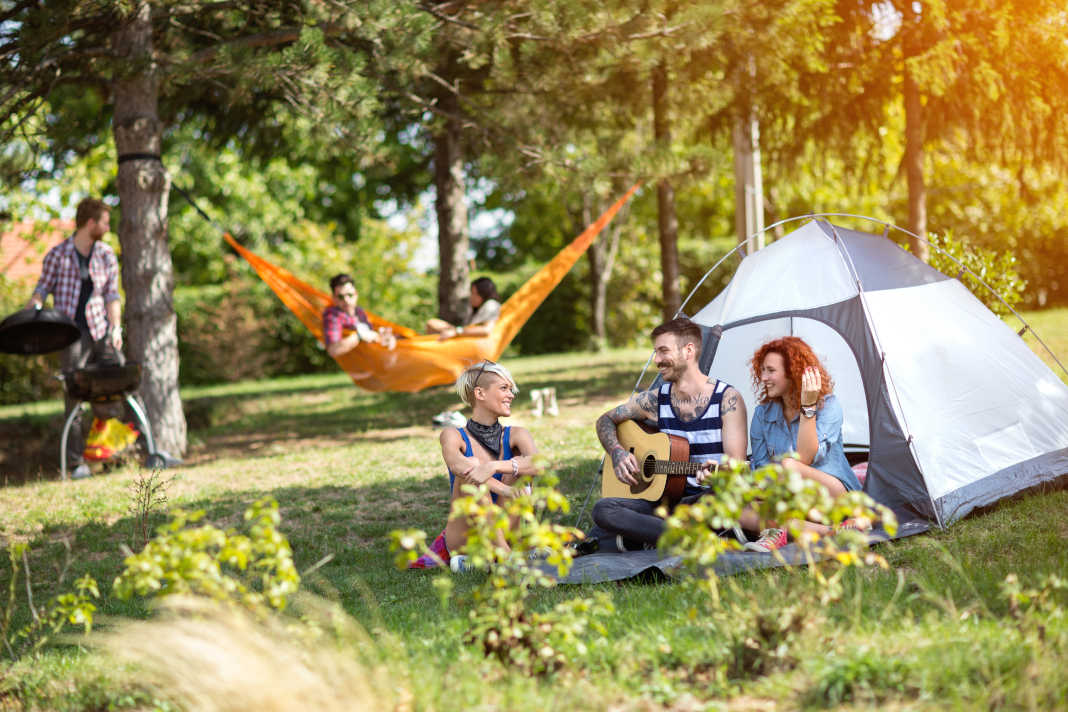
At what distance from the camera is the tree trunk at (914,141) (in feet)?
24.2

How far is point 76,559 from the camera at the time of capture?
14.1 ft

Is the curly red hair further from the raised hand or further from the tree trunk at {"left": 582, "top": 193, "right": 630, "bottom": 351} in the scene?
the tree trunk at {"left": 582, "top": 193, "right": 630, "bottom": 351}

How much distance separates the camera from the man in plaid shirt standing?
5953 millimetres

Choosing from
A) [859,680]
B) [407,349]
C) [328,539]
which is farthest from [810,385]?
[407,349]

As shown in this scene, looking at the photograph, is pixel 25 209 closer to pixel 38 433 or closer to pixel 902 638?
pixel 38 433

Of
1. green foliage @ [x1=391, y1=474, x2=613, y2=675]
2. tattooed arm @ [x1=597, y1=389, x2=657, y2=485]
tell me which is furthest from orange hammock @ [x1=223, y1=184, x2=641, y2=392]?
green foliage @ [x1=391, y1=474, x2=613, y2=675]

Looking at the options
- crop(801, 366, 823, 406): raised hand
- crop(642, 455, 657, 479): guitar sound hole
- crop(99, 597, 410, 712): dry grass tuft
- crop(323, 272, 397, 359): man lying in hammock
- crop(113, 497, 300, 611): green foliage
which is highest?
crop(323, 272, 397, 359): man lying in hammock

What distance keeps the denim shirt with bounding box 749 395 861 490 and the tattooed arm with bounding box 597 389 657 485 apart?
43cm

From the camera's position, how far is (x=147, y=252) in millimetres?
6398

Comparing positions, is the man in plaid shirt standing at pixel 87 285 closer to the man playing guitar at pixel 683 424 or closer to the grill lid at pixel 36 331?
the grill lid at pixel 36 331

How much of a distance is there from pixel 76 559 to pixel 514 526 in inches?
84.2

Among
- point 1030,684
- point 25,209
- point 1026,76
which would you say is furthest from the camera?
point 25,209

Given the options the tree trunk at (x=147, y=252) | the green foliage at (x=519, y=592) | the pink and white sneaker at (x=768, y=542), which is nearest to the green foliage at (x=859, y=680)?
the green foliage at (x=519, y=592)

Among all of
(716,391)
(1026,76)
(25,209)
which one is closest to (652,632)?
(716,391)
